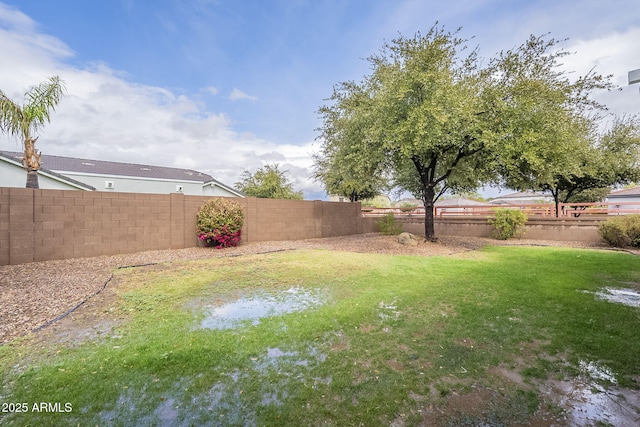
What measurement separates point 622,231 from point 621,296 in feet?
23.0

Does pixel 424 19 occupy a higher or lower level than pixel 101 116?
higher

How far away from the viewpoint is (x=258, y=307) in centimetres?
430

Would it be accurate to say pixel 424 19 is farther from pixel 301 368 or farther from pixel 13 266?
pixel 13 266

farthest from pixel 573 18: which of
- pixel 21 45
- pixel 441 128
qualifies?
pixel 21 45

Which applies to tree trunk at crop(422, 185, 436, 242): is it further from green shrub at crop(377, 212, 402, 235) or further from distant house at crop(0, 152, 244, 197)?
distant house at crop(0, 152, 244, 197)

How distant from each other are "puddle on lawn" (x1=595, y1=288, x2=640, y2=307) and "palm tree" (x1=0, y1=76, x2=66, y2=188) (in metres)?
13.4

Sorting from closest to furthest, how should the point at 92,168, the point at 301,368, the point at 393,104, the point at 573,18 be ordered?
the point at 301,368, the point at 573,18, the point at 393,104, the point at 92,168

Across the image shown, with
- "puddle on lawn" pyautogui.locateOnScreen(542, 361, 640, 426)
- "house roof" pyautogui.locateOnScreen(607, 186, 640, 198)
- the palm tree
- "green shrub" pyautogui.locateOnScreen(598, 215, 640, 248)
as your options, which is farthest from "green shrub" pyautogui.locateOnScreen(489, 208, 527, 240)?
"house roof" pyautogui.locateOnScreen(607, 186, 640, 198)

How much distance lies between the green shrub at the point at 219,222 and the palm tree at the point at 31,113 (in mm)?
4740

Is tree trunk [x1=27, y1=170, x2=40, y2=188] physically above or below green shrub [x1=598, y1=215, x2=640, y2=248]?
above

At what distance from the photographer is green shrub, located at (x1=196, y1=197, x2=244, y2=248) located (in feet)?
31.9

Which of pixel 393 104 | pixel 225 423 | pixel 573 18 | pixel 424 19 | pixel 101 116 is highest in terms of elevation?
pixel 424 19

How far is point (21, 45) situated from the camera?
27.6 feet

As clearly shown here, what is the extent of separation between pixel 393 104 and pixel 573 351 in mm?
7907
